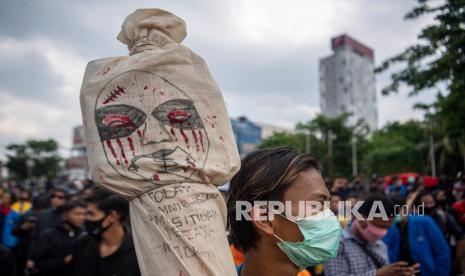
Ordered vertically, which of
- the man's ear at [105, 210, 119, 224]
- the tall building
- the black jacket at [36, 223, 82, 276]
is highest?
the tall building

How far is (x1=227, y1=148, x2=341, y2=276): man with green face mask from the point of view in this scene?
1714 millimetres

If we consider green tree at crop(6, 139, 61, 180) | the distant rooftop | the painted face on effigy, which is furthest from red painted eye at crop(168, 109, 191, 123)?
the distant rooftop

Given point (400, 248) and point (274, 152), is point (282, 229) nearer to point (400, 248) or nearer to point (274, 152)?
point (274, 152)

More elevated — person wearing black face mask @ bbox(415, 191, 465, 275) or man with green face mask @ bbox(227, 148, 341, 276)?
man with green face mask @ bbox(227, 148, 341, 276)

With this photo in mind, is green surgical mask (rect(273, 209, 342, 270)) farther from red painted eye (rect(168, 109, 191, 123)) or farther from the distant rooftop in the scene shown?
the distant rooftop

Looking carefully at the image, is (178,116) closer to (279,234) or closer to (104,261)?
(279,234)

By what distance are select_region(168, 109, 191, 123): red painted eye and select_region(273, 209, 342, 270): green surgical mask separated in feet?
2.75

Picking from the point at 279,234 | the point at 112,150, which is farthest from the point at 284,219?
the point at 112,150

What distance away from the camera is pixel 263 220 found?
172cm

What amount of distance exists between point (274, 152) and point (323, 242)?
18.6 inches

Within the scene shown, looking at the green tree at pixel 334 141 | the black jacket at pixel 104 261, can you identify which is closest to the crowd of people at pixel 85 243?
the black jacket at pixel 104 261

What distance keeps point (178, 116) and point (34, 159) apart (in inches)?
2664

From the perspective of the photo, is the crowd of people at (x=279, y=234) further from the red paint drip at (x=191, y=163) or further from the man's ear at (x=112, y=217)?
the red paint drip at (x=191, y=163)

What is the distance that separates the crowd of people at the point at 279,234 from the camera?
67.9 inches
